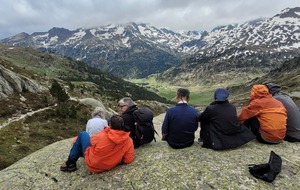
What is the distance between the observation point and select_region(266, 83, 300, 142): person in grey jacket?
19344 millimetres

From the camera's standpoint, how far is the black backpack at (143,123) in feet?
61.5

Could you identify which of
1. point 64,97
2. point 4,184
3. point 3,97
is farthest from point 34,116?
point 4,184

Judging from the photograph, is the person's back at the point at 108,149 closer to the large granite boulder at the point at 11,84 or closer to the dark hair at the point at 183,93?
the dark hair at the point at 183,93

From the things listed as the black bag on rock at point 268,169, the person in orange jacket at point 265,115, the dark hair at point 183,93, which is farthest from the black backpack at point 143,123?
the black bag on rock at point 268,169

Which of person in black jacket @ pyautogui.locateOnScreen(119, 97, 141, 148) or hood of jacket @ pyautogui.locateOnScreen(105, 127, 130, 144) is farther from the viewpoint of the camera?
person in black jacket @ pyautogui.locateOnScreen(119, 97, 141, 148)

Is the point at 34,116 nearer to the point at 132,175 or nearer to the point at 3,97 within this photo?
the point at 3,97

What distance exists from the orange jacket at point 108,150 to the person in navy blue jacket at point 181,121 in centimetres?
286

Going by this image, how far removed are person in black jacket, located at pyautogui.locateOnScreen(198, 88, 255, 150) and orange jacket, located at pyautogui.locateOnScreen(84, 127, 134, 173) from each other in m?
4.76

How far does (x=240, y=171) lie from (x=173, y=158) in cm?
379

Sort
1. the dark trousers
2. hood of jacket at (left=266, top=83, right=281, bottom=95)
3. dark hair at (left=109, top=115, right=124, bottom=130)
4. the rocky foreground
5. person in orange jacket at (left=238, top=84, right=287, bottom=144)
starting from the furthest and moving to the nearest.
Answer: hood of jacket at (left=266, top=83, right=281, bottom=95), the dark trousers, person in orange jacket at (left=238, top=84, right=287, bottom=144), dark hair at (left=109, top=115, right=124, bottom=130), the rocky foreground

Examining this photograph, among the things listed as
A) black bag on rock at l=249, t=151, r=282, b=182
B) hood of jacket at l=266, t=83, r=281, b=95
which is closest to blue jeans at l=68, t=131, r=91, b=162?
black bag on rock at l=249, t=151, r=282, b=182

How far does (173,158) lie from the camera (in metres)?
17.5

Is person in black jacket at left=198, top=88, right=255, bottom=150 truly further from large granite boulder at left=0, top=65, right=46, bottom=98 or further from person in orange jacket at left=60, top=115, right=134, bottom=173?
large granite boulder at left=0, top=65, right=46, bottom=98

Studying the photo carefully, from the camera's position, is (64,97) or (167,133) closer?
(167,133)
